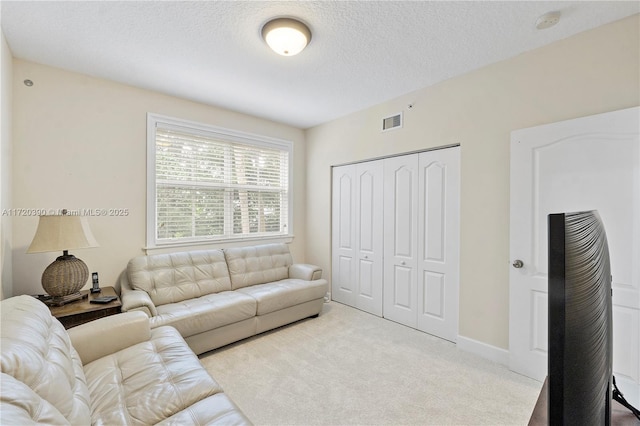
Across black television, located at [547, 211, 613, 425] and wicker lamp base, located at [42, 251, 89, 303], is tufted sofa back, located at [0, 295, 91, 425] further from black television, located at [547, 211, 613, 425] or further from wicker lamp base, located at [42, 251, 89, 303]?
black television, located at [547, 211, 613, 425]

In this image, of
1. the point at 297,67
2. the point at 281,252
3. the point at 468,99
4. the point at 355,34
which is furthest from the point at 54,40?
the point at 468,99

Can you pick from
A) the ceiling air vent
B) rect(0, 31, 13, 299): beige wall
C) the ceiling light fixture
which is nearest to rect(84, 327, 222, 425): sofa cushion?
rect(0, 31, 13, 299): beige wall

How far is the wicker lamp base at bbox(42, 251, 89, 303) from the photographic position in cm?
222

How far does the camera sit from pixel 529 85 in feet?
7.71

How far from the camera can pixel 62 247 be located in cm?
218

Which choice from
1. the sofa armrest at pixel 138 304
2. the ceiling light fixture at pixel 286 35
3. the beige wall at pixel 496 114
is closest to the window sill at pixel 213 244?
the sofa armrest at pixel 138 304

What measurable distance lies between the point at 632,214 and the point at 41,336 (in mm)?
3408

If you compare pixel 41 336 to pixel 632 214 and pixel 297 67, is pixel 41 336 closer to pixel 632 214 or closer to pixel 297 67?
pixel 297 67

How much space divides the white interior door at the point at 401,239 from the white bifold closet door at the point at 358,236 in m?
0.11

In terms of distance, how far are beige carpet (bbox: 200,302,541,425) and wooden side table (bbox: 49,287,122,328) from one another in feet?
2.96

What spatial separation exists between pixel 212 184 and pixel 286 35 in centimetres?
217

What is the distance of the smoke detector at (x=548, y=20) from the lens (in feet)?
6.17

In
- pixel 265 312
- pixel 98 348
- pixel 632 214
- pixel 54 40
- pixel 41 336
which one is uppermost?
pixel 54 40

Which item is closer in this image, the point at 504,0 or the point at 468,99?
the point at 504,0
